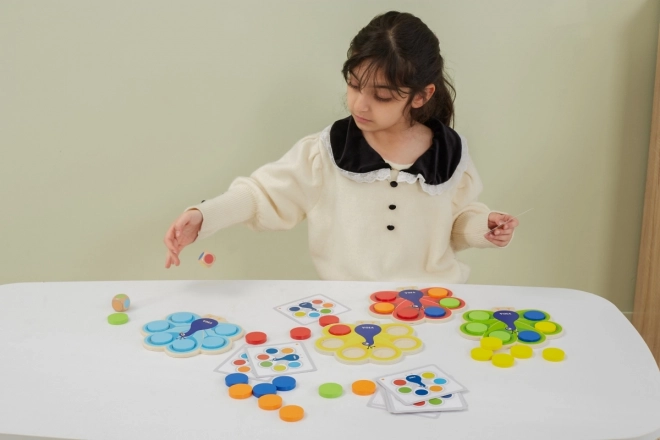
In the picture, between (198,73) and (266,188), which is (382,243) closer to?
(266,188)

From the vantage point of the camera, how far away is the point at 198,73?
1674 mm

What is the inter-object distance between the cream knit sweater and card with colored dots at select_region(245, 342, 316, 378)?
0.46 meters

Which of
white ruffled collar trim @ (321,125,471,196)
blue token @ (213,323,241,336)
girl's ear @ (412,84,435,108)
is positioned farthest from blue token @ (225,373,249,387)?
girl's ear @ (412,84,435,108)

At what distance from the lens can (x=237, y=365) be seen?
927 mm

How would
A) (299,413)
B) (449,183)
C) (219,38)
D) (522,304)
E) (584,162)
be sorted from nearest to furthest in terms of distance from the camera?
(299,413) → (522,304) → (449,183) → (219,38) → (584,162)

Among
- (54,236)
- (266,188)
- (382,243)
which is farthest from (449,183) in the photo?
(54,236)

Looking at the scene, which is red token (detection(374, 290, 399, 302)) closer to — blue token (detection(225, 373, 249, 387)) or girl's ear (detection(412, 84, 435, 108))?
blue token (detection(225, 373, 249, 387))

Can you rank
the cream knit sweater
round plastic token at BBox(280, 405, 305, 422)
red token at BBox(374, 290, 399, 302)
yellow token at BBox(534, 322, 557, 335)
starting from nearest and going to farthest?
round plastic token at BBox(280, 405, 305, 422)
yellow token at BBox(534, 322, 557, 335)
red token at BBox(374, 290, 399, 302)
the cream knit sweater

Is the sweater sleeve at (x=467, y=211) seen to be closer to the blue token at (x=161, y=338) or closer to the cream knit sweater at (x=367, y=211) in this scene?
the cream knit sweater at (x=367, y=211)

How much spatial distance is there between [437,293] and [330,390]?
0.35m

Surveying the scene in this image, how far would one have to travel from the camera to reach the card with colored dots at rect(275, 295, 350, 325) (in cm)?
107

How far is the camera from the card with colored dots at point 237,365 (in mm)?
909

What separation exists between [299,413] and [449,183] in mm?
742

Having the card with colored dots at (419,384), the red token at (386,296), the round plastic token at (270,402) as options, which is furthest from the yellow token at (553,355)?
the round plastic token at (270,402)
